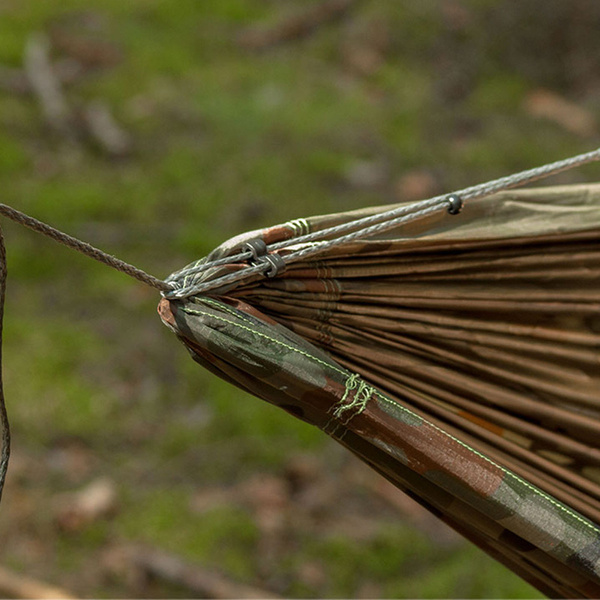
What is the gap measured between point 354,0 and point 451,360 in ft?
17.7

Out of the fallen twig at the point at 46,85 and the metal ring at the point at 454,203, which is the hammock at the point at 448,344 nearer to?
the metal ring at the point at 454,203

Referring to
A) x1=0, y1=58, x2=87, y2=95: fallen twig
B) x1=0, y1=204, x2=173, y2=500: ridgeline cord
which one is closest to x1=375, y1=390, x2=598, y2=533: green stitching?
x1=0, y1=204, x2=173, y2=500: ridgeline cord

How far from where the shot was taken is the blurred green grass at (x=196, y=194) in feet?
9.55

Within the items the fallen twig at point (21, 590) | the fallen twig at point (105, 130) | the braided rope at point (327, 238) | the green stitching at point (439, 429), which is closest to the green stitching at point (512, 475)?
the green stitching at point (439, 429)

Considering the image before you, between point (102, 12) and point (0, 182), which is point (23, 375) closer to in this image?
point (0, 182)

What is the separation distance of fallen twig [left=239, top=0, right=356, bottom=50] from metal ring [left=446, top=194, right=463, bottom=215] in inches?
191

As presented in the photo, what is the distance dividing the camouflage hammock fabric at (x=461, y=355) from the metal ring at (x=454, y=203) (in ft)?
0.07

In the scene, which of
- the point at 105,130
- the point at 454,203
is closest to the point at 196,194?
the point at 105,130

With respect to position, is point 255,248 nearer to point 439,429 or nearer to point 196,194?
point 439,429

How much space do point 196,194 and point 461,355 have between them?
134 inches

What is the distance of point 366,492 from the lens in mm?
3133

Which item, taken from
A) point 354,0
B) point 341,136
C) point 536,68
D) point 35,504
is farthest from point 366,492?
point 354,0

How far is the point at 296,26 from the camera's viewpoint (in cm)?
595

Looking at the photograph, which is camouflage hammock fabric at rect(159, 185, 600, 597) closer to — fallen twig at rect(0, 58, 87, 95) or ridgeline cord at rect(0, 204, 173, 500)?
ridgeline cord at rect(0, 204, 173, 500)
